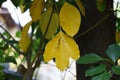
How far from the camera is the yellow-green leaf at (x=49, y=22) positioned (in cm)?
66

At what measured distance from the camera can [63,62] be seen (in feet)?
1.74

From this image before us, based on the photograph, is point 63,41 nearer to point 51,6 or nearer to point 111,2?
point 51,6

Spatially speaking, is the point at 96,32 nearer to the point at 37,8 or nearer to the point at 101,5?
the point at 101,5

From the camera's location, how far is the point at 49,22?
2.17 feet

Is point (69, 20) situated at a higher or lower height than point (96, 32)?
higher

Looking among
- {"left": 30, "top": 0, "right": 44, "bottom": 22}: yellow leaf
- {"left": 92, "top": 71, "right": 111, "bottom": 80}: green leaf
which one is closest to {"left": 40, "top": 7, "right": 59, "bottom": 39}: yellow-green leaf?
{"left": 30, "top": 0, "right": 44, "bottom": 22}: yellow leaf

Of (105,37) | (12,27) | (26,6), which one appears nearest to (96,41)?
(105,37)

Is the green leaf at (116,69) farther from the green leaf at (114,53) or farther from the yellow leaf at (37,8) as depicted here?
the yellow leaf at (37,8)

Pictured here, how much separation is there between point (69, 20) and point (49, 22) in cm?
12

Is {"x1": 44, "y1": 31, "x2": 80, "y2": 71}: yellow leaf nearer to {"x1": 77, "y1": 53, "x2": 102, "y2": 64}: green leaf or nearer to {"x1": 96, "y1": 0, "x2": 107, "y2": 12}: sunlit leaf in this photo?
{"x1": 77, "y1": 53, "x2": 102, "y2": 64}: green leaf

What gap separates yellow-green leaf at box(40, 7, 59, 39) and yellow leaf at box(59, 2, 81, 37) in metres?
0.10

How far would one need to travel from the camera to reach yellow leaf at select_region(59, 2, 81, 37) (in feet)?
1.78

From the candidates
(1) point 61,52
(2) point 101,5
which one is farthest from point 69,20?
(2) point 101,5

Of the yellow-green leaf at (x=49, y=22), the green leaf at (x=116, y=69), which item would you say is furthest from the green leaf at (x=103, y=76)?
the yellow-green leaf at (x=49, y=22)
